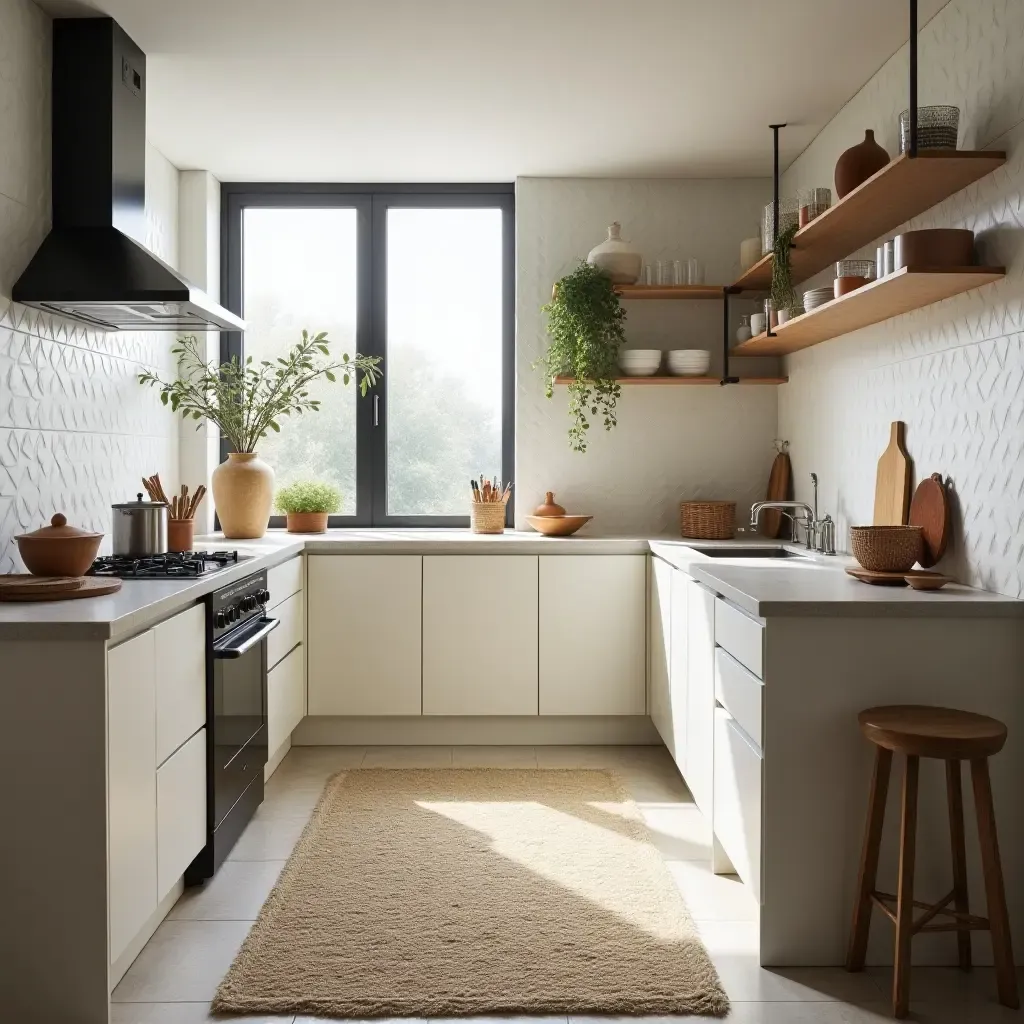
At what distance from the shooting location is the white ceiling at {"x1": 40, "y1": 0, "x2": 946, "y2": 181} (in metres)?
2.99

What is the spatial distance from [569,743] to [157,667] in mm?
2294

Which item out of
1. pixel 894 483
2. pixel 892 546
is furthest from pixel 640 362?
pixel 892 546

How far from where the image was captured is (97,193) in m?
3.08

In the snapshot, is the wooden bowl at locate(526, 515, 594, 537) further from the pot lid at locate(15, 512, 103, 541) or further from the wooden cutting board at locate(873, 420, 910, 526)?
the pot lid at locate(15, 512, 103, 541)

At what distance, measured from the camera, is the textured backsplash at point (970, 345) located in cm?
242

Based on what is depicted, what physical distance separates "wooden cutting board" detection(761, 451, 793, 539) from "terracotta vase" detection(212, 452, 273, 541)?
7.31ft

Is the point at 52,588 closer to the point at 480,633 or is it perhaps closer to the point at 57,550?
the point at 57,550

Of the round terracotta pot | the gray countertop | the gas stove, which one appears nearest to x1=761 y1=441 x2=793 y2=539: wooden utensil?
the gray countertop

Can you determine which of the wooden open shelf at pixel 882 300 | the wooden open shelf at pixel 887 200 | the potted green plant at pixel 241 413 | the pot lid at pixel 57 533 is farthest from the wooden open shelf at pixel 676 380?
the pot lid at pixel 57 533

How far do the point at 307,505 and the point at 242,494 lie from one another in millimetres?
393

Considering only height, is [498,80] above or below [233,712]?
above

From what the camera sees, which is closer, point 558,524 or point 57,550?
point 57,550

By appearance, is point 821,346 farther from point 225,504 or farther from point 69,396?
point 69,396

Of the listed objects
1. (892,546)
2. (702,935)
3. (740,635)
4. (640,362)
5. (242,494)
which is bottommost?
(702,935)
